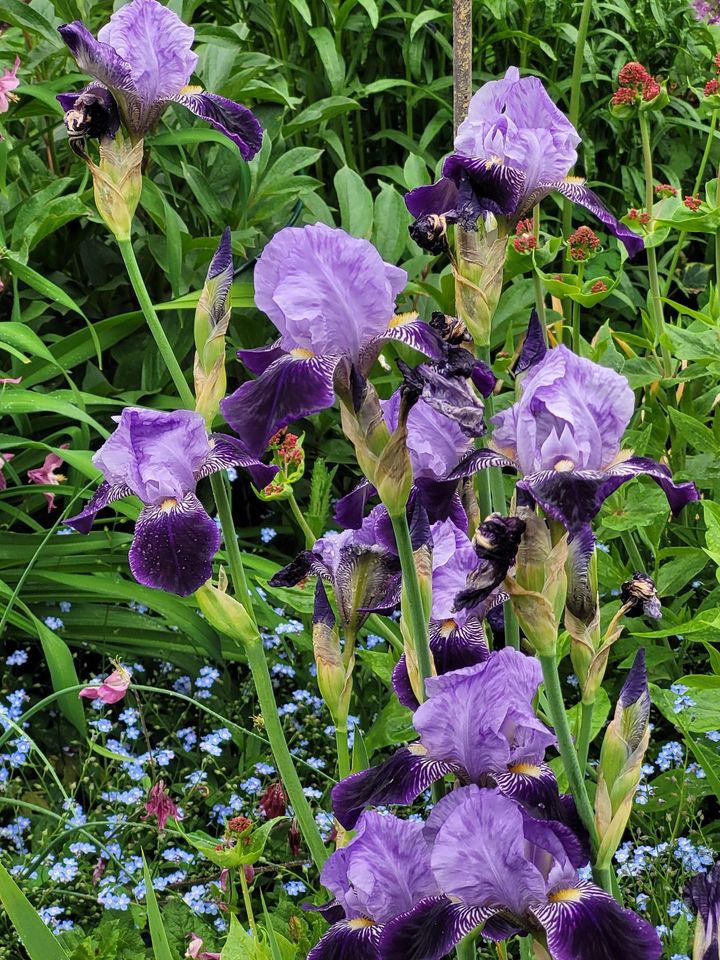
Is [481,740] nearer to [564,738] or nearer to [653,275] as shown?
[564,738]

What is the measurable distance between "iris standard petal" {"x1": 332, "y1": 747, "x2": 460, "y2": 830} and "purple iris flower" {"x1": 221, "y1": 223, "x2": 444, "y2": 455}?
0.99 ft

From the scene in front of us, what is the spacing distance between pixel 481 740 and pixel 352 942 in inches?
9.5

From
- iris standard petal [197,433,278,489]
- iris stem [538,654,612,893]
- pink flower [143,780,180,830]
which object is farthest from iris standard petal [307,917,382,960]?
pink flower [143,780,180,830]

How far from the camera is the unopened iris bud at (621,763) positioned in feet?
3.06

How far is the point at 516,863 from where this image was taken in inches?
34.1

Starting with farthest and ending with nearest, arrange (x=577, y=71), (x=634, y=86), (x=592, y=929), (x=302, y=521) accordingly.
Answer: (x=577, y=71) → (x=634, y=86) → (x=302, y=521) → (x=592, y=929)

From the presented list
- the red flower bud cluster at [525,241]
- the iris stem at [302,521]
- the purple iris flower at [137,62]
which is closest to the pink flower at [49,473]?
the iris stem at [302,521]

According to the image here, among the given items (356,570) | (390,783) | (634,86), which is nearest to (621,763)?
(390,783)

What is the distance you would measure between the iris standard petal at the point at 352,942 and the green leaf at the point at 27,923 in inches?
12.1

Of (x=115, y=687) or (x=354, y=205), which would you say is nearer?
(x=115, y=687)

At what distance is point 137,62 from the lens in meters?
1.17

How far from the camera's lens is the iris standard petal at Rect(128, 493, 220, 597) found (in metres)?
1.05

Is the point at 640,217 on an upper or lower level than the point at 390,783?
→ lower

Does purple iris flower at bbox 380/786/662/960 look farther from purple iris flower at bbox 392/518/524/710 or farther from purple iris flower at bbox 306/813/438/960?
purple iris flower at bbox 392/518/524/710
